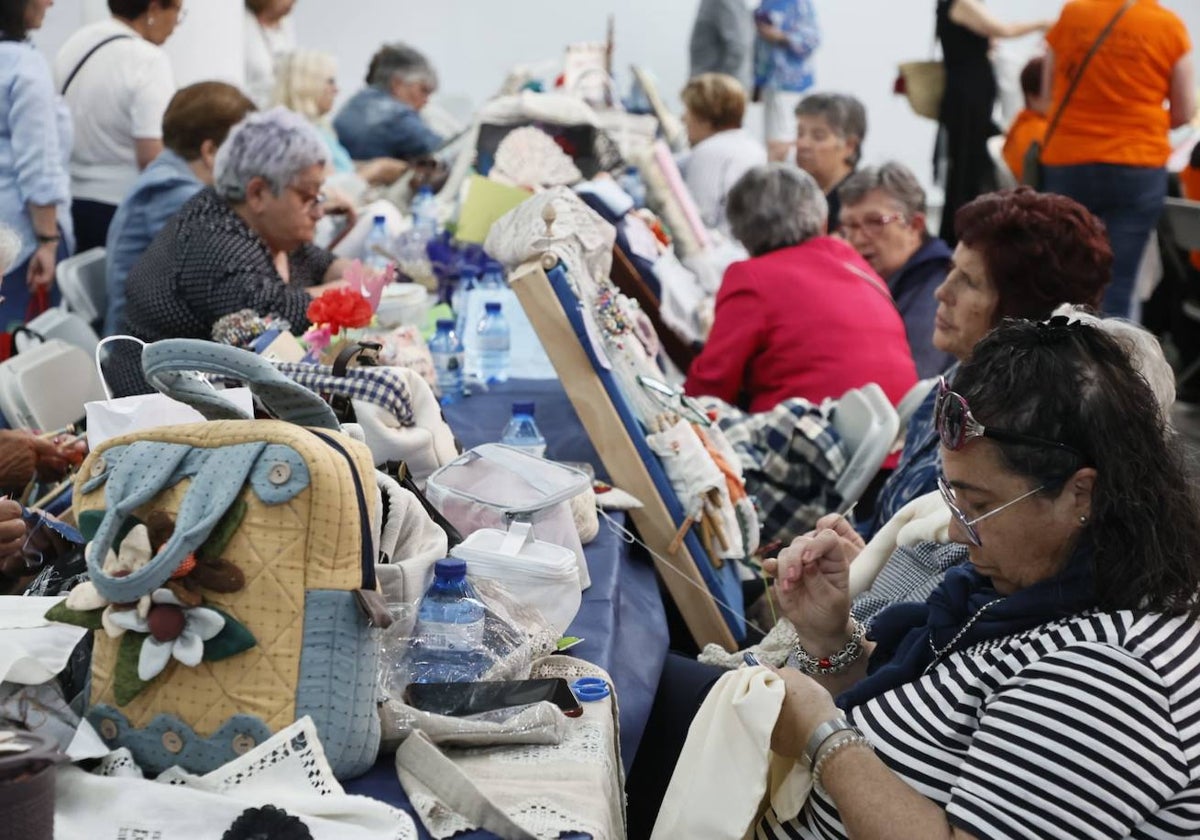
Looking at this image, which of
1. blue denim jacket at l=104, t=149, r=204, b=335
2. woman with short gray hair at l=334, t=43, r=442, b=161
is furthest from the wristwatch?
woman with short gray hair at l=334, t=43, r=442, b=161

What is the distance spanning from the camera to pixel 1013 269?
2.64 m

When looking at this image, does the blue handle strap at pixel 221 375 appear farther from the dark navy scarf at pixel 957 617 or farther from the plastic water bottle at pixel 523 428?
the plastic water bottle at pixel 523 428

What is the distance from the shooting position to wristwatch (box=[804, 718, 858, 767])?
1.52m

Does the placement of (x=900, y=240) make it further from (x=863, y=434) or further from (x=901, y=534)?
(x=901, y=534)

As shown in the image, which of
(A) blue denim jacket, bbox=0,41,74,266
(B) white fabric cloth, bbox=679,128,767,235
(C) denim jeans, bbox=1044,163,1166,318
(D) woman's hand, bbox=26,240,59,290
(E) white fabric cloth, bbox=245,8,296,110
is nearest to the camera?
(A) blue denim jacket, bbox=0,41,74,266

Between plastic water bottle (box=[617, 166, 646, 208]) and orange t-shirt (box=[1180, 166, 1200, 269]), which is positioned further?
orange t-shirt (box=[1180, 166, 1200, 269])

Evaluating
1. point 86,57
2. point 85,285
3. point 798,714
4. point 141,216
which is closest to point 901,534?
point 798,714

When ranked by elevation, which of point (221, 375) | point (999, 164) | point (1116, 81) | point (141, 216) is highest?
point (221, 375)

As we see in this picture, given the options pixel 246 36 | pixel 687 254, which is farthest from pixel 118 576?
pixel 246 36

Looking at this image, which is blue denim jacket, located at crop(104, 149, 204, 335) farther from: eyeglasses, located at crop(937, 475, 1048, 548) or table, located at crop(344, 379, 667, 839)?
eyeglasses, located at crop(937, 475, 1048, 548)

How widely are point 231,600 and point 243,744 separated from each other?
153mm

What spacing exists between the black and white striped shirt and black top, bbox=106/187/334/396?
2.24 m

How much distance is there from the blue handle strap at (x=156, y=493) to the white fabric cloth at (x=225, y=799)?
0.19m

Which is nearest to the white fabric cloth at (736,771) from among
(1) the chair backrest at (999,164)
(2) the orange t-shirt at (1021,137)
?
(2) the orange t-shirt at (1021,137)
